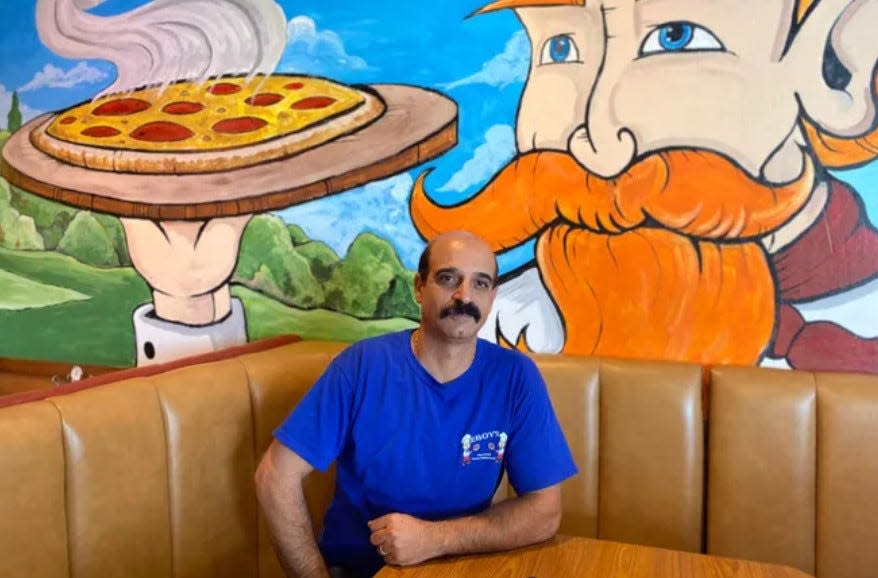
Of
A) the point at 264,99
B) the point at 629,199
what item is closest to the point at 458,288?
the point at 629,199

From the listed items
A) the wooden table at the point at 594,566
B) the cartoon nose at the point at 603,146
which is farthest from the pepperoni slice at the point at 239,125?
the wooden table at the point at 594,566

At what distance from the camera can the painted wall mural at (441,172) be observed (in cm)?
175

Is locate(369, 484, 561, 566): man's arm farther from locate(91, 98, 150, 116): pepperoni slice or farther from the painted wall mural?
locate(91, 98, 150, 116): pepperoni slice

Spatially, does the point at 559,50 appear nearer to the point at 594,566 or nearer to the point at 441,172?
the point at 441,172

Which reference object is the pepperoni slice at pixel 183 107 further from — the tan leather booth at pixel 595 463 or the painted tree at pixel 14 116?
the tan leather booth at pixel 595 463

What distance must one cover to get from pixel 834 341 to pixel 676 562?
35.5 inches

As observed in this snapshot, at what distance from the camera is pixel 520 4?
1.96 m

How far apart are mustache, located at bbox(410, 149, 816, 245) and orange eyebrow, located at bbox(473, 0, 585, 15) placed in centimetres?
41

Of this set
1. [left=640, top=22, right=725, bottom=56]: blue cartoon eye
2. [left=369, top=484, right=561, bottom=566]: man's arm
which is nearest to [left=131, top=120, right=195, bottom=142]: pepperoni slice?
[left=640, top=22, right=725, bottom=56]: blue cartoon eye

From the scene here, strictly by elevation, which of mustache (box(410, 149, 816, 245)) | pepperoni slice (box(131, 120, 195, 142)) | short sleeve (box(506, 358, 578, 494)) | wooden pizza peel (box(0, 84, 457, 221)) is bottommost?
short sleeve (box(506, 358, 578, 494))

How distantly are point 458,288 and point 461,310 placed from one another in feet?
0.18

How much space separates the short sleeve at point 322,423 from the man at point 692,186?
714 millimetres

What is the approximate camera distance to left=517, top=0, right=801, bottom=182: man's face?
1758mm

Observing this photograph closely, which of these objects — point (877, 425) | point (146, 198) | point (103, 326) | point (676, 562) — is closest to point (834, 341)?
point (877, 425)
